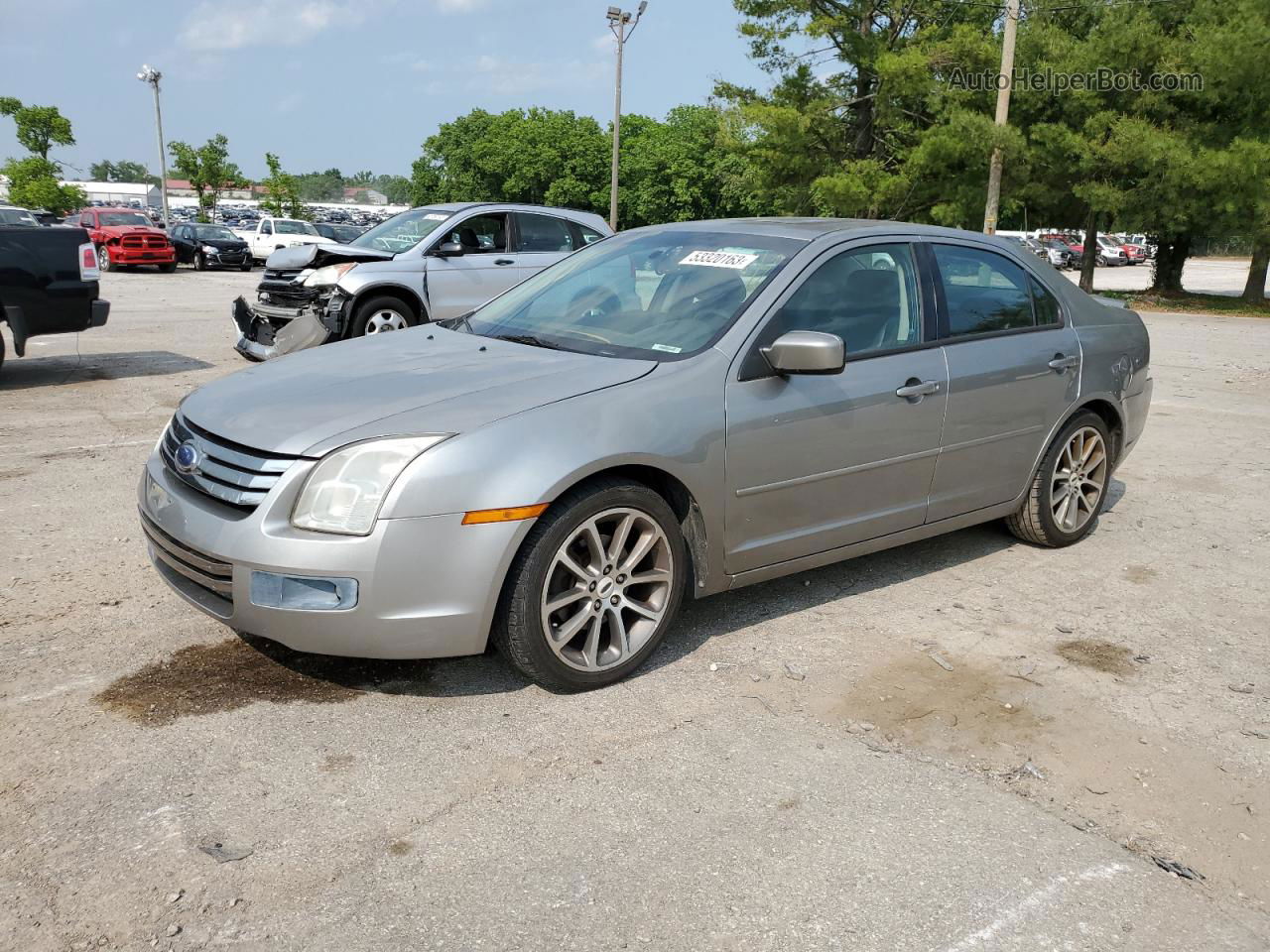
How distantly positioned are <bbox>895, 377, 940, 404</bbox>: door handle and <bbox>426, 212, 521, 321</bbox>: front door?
259 inches

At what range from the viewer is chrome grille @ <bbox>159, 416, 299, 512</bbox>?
341 centimetres

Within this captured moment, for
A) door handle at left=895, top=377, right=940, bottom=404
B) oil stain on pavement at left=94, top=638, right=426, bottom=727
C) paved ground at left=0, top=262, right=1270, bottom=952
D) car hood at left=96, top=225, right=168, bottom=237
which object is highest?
car hood at left=96, top=225, right=168, bottom=237

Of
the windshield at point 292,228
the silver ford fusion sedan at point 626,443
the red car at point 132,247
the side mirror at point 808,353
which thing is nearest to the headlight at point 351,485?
the silver ford fusion sedan at point 626,443

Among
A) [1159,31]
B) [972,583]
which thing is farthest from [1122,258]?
[972,583]

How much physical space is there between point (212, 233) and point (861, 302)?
3014cm

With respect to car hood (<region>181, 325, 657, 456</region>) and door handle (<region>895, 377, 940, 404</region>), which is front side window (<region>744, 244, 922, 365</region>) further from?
car hood (<region>181, 325, 657, 456</region>)

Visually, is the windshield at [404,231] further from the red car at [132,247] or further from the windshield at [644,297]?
the red car at [132,247]

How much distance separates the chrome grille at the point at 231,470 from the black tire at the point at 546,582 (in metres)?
0.81

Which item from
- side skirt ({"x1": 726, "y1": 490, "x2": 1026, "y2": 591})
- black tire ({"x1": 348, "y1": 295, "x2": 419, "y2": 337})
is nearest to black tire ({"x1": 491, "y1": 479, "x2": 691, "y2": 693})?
side skirt ({"x1": 726, "y1": 490, "x2": 1026, "y2": 591})

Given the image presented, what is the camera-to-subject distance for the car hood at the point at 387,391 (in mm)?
3480

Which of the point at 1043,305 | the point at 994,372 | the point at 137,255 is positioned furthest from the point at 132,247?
the point at 994,372

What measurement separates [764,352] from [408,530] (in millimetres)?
1527

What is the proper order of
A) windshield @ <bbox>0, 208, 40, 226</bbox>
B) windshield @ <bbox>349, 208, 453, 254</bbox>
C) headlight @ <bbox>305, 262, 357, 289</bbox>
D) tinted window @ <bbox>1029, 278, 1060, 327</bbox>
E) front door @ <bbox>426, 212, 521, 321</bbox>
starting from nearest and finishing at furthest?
tinted window @ <bbox>1029, 278, 1060, 327</bbox> < headlight @ <bbox>305, 262, 357, 289</bbox> < front door @ <bbox>426, 212, 521, 321</bbox> < windshield @ <bbox>349, 208, 453, 254</bbox> < windshield @ <bbox>0, 208, 40, 226</bbox>

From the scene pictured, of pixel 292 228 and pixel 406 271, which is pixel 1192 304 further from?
pixel 292 228
